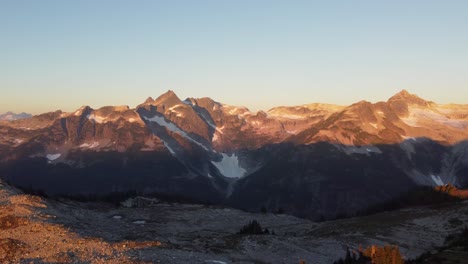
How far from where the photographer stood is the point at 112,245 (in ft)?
185

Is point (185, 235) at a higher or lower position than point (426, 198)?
lower

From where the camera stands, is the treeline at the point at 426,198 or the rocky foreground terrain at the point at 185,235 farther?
the treeline at the point at 426,198

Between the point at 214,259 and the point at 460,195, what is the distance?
113393 millimetres

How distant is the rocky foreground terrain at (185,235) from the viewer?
52500 millimetres

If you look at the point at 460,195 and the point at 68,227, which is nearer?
the point at 68,227

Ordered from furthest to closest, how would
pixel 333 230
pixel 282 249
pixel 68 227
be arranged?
1. pixel 333 230
2. pixel 282 249
3. pixel 68 227

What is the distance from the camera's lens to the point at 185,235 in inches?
3351

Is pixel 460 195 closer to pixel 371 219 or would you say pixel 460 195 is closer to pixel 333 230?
pixel 371 219

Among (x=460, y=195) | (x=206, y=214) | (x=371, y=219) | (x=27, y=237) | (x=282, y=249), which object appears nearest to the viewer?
(x=27, y=237)

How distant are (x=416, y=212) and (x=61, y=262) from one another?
96.8m

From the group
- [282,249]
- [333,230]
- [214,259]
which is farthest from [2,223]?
[333,230]

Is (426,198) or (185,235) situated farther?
(426,198)

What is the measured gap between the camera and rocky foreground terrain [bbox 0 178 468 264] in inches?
2067

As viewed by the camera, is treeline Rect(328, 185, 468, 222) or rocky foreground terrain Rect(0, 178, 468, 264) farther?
treeline Rect(328, 185, 468, 222)
